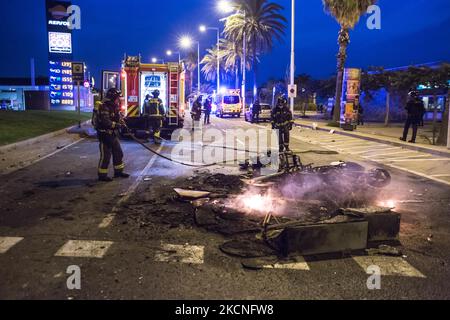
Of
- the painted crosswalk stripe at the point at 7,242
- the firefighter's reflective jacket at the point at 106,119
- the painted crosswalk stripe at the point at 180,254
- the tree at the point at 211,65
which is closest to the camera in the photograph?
the painted crosswalk stripe at the point at 180,254

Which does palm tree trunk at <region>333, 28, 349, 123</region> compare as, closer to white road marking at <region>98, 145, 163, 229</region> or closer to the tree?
white road marking at <region>98, 145, 163, 229</region>

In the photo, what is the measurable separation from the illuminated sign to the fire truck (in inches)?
1286

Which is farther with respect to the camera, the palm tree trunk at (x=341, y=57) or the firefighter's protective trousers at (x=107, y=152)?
the palm tree trunk at (x=341, y=57)

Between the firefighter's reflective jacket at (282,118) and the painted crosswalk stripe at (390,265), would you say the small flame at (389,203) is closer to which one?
the painted crosswalk stripe at (390,265)

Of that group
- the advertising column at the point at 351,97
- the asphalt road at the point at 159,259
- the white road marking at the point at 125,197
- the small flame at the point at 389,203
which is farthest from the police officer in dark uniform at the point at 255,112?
the small flame at the point at 389,203

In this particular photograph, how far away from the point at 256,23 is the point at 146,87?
29.9m

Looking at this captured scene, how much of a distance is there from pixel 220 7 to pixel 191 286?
1557 inches

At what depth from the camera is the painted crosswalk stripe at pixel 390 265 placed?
14.3 ft

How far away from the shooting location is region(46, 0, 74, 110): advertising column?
46281 mm

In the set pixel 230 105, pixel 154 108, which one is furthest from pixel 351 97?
pixel 230 105

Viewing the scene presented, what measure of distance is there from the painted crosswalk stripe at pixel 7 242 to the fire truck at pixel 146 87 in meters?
12.9
